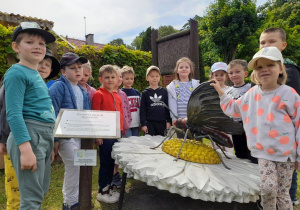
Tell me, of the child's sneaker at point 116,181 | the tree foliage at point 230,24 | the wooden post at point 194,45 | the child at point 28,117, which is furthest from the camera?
the tree foliage at point 230,24

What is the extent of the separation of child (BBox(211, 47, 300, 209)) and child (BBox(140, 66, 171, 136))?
6.19 feet

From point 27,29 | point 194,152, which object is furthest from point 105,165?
point 27,29

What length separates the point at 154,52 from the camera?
4.83 m

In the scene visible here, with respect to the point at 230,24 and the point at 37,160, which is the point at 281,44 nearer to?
the point at 37,160

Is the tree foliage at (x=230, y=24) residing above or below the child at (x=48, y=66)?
above

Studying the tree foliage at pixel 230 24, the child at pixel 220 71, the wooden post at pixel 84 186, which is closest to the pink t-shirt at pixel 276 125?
the wooden post at pixel 84 186

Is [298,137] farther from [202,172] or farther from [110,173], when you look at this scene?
[110,173]

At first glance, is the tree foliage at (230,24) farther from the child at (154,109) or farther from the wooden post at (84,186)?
the wooden post at (84,186)

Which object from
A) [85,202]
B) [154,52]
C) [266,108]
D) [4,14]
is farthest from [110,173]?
[4,14]

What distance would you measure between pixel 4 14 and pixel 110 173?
6.74 m

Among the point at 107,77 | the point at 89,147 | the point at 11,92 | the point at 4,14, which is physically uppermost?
the point at 4,14

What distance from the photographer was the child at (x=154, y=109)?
12.1ft

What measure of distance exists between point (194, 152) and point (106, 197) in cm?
138

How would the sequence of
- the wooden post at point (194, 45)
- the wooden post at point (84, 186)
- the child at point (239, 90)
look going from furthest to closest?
the wooden post at point (194, 45), the child at point (239, 90), the wooden post at point (84, 186)
